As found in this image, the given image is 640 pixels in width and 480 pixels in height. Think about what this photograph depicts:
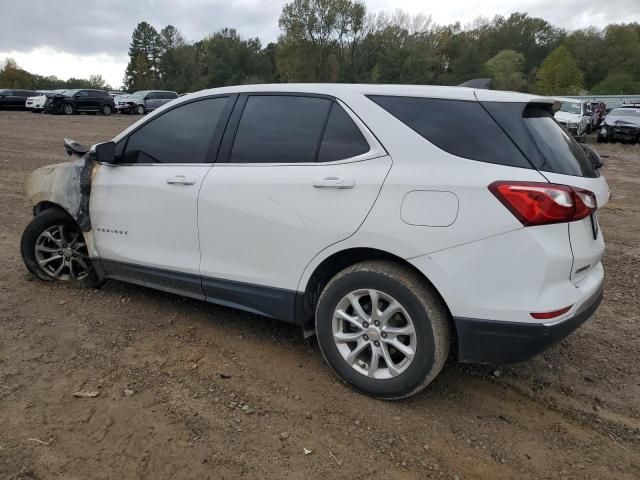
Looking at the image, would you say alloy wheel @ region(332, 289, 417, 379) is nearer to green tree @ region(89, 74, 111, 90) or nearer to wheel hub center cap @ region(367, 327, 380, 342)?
wheel hub center cap @ region(367, 327, 380, 342)

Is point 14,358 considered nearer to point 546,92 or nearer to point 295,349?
point 295,349

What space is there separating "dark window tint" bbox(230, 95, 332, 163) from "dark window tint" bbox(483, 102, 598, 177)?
1.00 m

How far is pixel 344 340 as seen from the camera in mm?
2961

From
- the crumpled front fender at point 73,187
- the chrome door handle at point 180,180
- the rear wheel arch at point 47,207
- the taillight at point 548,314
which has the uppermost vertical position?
the chrome door handle at point 180,180

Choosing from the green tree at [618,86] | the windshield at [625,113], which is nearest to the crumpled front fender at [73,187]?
the windshield at [625,113]

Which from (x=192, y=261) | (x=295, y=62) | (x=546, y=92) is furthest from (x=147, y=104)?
(x=546, y=92)

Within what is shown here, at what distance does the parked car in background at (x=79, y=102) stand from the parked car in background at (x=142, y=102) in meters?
0.84

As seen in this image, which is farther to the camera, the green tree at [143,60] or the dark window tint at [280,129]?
the green tree at [143,60]

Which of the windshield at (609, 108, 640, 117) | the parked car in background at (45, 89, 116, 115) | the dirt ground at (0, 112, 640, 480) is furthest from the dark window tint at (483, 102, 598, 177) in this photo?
the parked car in background at (45, 89, 116, 115)

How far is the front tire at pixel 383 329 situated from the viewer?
106 inches

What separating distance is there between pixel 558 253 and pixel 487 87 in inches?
54.5

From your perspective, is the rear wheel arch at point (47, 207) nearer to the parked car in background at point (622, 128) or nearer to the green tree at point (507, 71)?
the parked car in background at point (622, 128)

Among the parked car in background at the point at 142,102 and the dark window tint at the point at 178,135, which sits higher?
the parked car in background at the point at 142,102

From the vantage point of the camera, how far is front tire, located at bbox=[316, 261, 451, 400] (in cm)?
268
